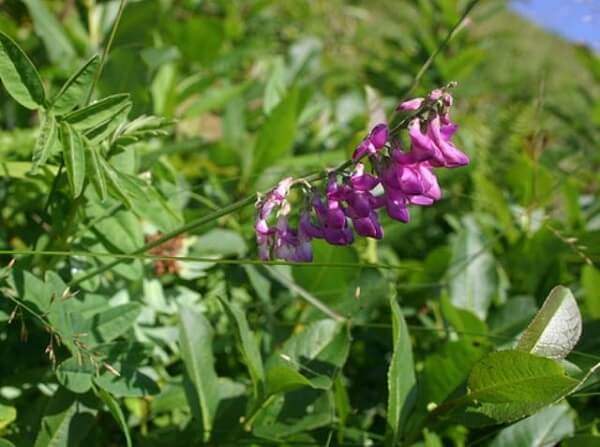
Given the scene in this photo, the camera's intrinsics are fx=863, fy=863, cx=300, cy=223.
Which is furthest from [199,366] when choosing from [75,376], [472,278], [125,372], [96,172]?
[472,278]

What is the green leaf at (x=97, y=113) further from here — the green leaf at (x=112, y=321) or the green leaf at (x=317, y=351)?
the green leaf at (x=317, y=351)

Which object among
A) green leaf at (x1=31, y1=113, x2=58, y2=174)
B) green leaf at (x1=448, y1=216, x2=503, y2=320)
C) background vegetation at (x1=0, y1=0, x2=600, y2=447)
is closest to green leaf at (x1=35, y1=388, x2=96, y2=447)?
background vegetation at (x1=0, y1=0, x2=600, y2=447)

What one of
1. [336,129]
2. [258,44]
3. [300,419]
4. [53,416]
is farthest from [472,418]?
[258,44]

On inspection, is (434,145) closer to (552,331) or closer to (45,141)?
(552,331)

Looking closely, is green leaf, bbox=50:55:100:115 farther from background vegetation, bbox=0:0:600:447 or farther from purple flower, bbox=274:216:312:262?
purple flower, bbox=274:216:312:262

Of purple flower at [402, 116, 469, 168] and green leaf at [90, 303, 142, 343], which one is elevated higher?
purple flower at [402, 116, 469, 168]

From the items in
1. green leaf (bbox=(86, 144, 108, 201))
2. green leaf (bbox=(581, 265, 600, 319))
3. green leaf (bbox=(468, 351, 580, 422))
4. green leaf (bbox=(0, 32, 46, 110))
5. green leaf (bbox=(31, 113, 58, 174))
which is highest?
green leaf (bbox=(0, 32, 46, 110))

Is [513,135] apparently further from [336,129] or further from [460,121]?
[336,129]
